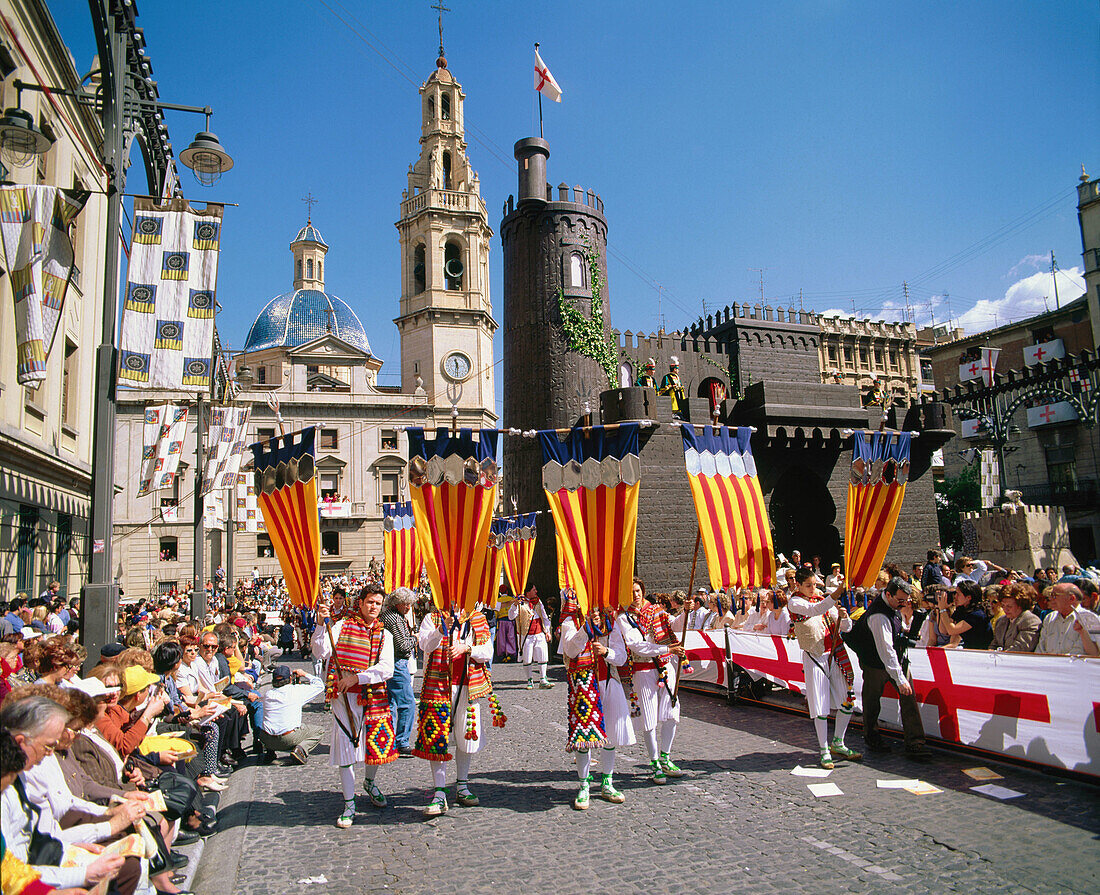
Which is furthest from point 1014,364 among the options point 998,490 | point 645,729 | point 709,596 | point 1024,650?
point 645,729

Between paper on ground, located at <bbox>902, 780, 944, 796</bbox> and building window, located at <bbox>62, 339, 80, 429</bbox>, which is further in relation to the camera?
building window, located at <bbox>62, 339, 80, 429</bbox>

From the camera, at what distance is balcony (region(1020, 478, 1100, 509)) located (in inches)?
1468

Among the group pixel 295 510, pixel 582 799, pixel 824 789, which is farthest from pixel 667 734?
pixel 295 510

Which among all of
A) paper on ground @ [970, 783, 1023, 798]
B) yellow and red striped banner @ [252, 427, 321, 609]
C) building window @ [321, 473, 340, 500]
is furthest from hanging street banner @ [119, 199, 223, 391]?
building window @ [321, 473, 340, 500]

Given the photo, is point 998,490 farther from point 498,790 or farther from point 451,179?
point 451,179

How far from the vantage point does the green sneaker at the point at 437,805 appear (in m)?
6.29

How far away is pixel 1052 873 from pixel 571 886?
3166 millimetres

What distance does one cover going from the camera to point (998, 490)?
24922 millimetres

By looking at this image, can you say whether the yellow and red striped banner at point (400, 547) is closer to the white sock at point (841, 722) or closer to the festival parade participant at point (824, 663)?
the festival parade participant at point (824, 663)

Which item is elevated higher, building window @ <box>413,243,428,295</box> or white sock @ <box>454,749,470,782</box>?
building window @ <box>413,243,428,295</box>

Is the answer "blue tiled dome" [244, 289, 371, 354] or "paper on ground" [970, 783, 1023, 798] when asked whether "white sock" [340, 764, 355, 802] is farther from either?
"blue tiled dome" [244, 289, 371, 354]

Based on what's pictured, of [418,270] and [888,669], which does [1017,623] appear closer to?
[888,669]

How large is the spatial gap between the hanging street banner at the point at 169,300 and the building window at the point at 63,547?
10859 mm

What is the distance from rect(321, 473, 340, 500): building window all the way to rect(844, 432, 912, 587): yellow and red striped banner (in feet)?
133
